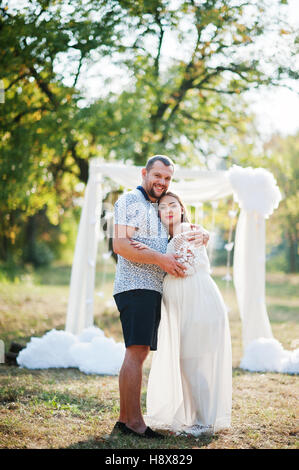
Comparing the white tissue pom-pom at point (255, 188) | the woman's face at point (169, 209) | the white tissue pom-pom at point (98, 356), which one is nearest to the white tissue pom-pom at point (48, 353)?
the white tissue pom-pom at point (98, 356)

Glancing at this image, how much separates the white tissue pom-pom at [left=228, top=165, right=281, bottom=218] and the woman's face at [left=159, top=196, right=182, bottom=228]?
230cm

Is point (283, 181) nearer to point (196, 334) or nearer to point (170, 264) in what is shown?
point (196, 334)

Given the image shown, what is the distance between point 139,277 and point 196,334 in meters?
0.54

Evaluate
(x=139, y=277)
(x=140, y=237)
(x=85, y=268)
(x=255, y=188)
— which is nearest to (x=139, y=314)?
(x=139, y=277)

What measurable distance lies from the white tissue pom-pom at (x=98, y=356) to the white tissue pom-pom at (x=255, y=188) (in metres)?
2.19

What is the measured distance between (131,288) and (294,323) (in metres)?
6.65

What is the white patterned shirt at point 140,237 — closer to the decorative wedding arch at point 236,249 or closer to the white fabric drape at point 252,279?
the decorative wedding arch at point 236,249

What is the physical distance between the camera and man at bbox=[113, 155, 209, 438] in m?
3.10

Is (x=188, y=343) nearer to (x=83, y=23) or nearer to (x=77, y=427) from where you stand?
(x=77, y=427)

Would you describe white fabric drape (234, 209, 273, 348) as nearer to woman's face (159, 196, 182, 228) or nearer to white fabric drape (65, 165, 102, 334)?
white fabric drape (65, 165, 102, 334)

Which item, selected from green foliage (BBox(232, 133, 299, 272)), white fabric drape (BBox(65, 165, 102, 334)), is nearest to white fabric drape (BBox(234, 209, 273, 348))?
white fabric drape (BBox(65, 165, 102, 334))

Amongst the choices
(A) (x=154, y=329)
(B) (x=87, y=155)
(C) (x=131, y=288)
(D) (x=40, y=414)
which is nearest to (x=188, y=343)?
(A) (x=154, y=329)

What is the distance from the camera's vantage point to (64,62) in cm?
689

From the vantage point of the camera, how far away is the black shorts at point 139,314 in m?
3.09
